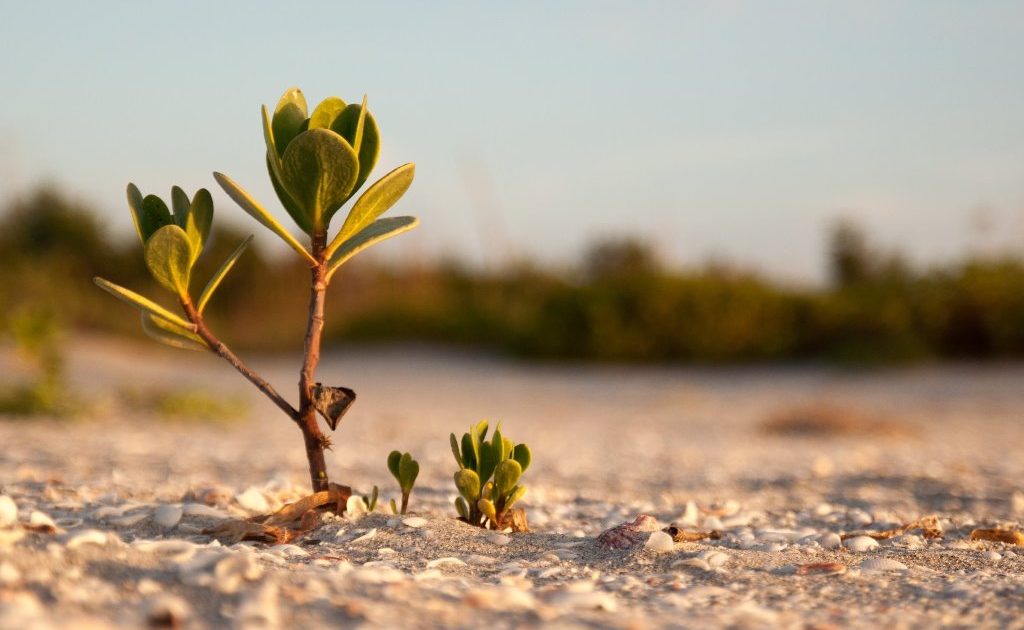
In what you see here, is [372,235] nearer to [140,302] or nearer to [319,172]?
[319,172]

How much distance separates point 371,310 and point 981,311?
793 cm

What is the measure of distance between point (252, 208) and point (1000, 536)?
1.66 meters

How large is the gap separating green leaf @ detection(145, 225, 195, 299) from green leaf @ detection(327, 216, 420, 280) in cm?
26

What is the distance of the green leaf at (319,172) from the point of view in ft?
5.60

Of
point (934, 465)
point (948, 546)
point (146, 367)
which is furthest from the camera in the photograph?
point (146, 367)

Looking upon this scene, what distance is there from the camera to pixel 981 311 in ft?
33.0

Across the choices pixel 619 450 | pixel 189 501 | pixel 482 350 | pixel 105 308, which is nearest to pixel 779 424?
pixel 619 450

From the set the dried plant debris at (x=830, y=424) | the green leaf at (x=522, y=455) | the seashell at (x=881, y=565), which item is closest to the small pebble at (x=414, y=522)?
the green leaf at (x=522, y=455)

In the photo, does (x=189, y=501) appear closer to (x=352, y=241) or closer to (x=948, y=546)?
(x=352, y=241)

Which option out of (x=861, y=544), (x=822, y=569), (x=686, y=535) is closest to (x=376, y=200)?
(x=686, y=535)

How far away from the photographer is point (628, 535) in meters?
1.81

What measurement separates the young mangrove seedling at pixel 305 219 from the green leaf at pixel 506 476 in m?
0.32

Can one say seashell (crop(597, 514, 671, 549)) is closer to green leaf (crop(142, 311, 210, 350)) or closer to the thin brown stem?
the thin brown stem

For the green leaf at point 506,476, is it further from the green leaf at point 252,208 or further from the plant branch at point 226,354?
the green leaf at point 252,208
